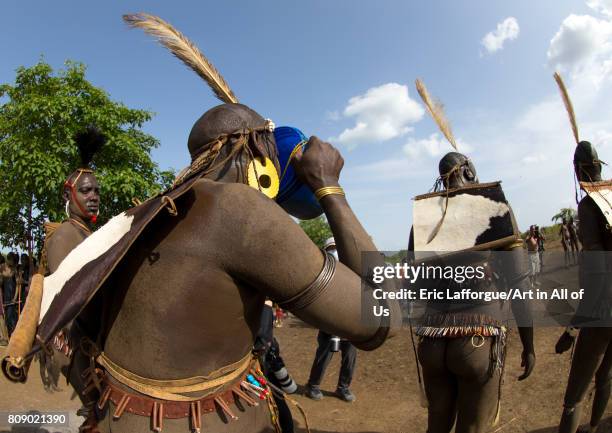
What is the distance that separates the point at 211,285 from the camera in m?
1.45

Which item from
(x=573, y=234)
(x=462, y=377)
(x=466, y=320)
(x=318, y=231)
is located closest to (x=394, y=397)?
(x=462, y=377)

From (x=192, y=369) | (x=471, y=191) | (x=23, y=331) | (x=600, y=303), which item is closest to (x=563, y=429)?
(x=600, y=303)

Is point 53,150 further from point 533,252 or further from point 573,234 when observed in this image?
point 573,234

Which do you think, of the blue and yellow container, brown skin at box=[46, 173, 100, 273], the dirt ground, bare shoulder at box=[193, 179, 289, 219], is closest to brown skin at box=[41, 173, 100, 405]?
brown skin at box=[46, 173, 100, 273]

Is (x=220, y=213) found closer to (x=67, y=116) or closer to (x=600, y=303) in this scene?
(x=600, y=303)

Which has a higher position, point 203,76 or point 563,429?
point 203,76

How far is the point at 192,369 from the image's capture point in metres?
1.51

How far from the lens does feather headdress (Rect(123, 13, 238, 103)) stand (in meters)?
2.04

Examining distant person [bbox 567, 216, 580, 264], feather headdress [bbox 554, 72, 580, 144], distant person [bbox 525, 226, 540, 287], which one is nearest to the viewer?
feather headdress [bbox 554, 72, 580, 144]

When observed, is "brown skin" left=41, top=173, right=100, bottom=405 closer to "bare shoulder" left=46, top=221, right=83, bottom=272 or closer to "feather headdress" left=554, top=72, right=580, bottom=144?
"bare shoulder" left=46, top=221, right=83, bottom=272

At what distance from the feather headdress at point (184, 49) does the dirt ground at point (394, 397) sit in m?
4.36

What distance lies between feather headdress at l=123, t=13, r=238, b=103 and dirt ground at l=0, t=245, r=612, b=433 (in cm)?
436

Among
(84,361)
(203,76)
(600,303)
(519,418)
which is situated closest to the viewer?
(84,361)

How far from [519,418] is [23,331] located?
Answer: 5318 mm
